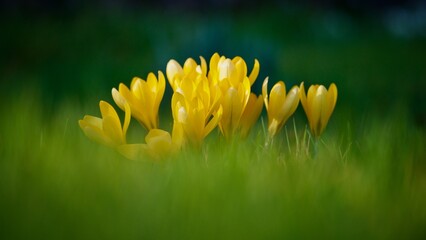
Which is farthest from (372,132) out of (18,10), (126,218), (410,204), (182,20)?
(18,10)

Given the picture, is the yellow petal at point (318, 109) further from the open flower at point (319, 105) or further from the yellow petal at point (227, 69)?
the yellow petal at point (227, 69)

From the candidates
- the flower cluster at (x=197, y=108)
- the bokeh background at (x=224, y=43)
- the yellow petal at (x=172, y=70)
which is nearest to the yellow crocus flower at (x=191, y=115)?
the flower cluster at (x=197, y=108)

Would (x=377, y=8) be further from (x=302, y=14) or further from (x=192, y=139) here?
(x=192, y=139)

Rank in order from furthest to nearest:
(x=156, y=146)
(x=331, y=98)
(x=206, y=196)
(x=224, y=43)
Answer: (x=224, y=43)
(x=331, y=98)
(x=156, y=146)
(x=206, y=196)

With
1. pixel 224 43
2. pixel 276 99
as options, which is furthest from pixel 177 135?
pixel 224 43

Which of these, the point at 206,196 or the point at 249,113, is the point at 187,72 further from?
the point at 206,196

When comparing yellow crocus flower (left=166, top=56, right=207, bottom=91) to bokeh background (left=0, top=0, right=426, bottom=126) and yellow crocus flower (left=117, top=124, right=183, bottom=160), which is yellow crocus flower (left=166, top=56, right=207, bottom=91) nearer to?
yellow crocus flower (left=117, top=124, right=183, bottom=160)
